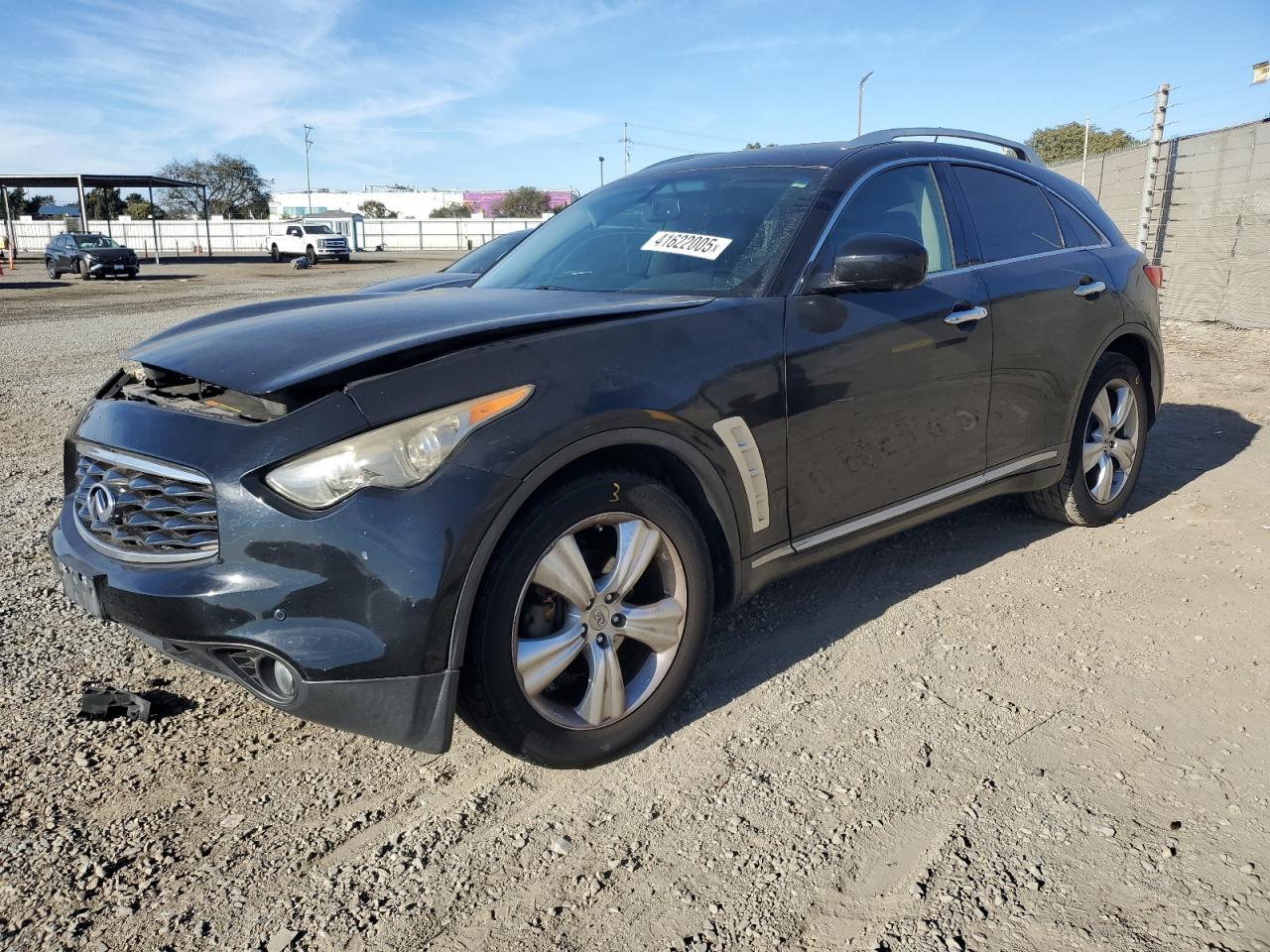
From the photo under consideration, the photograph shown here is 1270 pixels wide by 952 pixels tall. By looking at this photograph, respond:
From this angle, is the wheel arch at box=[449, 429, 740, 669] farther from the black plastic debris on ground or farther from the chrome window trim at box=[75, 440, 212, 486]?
the black plastic debris on ground

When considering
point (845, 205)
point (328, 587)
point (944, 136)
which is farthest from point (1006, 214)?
point (328, 587)

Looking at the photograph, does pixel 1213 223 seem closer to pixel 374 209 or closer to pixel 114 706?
pixel 114 706

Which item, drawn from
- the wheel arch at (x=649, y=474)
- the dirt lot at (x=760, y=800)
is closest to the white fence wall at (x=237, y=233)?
the dirt lot at (x=760, y=800)

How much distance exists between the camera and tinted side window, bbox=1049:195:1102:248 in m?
4.49

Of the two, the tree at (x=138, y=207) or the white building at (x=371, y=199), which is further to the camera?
the white building at (x=371, y=199)

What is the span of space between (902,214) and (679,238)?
2.94 feet

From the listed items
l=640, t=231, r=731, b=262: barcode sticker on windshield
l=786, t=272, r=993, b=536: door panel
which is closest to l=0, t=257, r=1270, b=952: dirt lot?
l=786, t=272, r=993, b=536: door panel

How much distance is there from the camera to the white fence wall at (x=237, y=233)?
6379 cm

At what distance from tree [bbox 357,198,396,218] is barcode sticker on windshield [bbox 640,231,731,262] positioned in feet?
350

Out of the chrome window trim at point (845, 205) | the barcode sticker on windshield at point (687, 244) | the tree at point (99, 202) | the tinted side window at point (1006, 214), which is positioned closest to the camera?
the chrome window trim at point (845, 205)

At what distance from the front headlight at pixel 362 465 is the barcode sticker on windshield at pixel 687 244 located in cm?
142

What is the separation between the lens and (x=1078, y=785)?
2588 mm

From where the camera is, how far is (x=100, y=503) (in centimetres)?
250

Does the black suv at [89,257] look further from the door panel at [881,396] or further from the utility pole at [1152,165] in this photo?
the door panel at [881,396]
